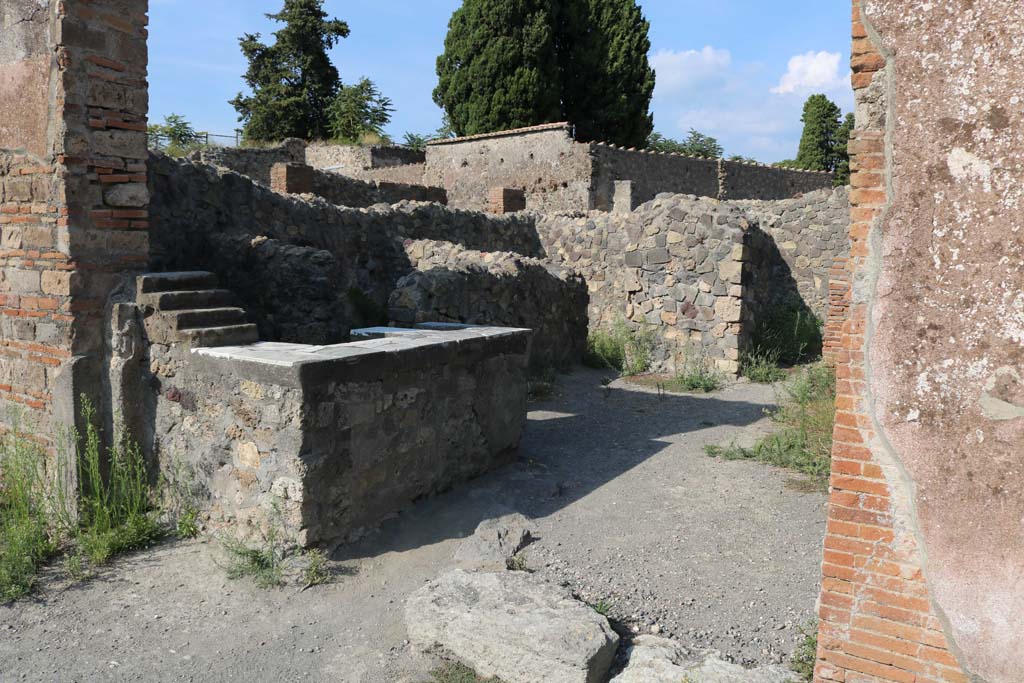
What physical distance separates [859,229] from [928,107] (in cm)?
41

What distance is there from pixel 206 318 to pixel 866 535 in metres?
3.78

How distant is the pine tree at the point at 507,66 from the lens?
25734 millimetres

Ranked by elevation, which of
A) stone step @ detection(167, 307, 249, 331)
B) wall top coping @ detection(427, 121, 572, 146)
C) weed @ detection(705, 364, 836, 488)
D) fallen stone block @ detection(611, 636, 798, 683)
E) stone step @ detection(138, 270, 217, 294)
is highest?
wall top coping @ detection(427, 121, 572, 146)

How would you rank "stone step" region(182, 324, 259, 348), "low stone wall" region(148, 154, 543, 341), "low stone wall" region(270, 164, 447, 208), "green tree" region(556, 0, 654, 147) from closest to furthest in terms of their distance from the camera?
"stone step" region(182, 324, 259, 348), "low stone wall" region(148, 154, 543, 341), "low stone wall" region(270, 164, 447, 208), "green tree" region(556, 0, 654, 147)

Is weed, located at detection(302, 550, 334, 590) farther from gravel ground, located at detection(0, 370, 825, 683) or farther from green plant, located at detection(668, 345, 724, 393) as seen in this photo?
green plant, located at detection(668, 345, 724, 393)

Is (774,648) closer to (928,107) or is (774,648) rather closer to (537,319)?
(928,107)

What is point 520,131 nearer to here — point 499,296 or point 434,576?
point 499,296

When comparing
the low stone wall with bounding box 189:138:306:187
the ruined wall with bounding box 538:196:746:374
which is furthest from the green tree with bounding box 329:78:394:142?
the ruined wall with bounding box 538:196:746:374

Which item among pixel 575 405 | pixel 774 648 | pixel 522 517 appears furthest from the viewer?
pixel 575 405

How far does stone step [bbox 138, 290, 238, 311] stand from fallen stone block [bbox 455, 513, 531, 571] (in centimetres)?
222

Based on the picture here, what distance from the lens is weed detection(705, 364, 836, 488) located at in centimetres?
566

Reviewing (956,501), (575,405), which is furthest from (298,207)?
(956,501)

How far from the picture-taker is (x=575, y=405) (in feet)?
26.0

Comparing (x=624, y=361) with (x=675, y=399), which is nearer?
(x=675, y=399)
